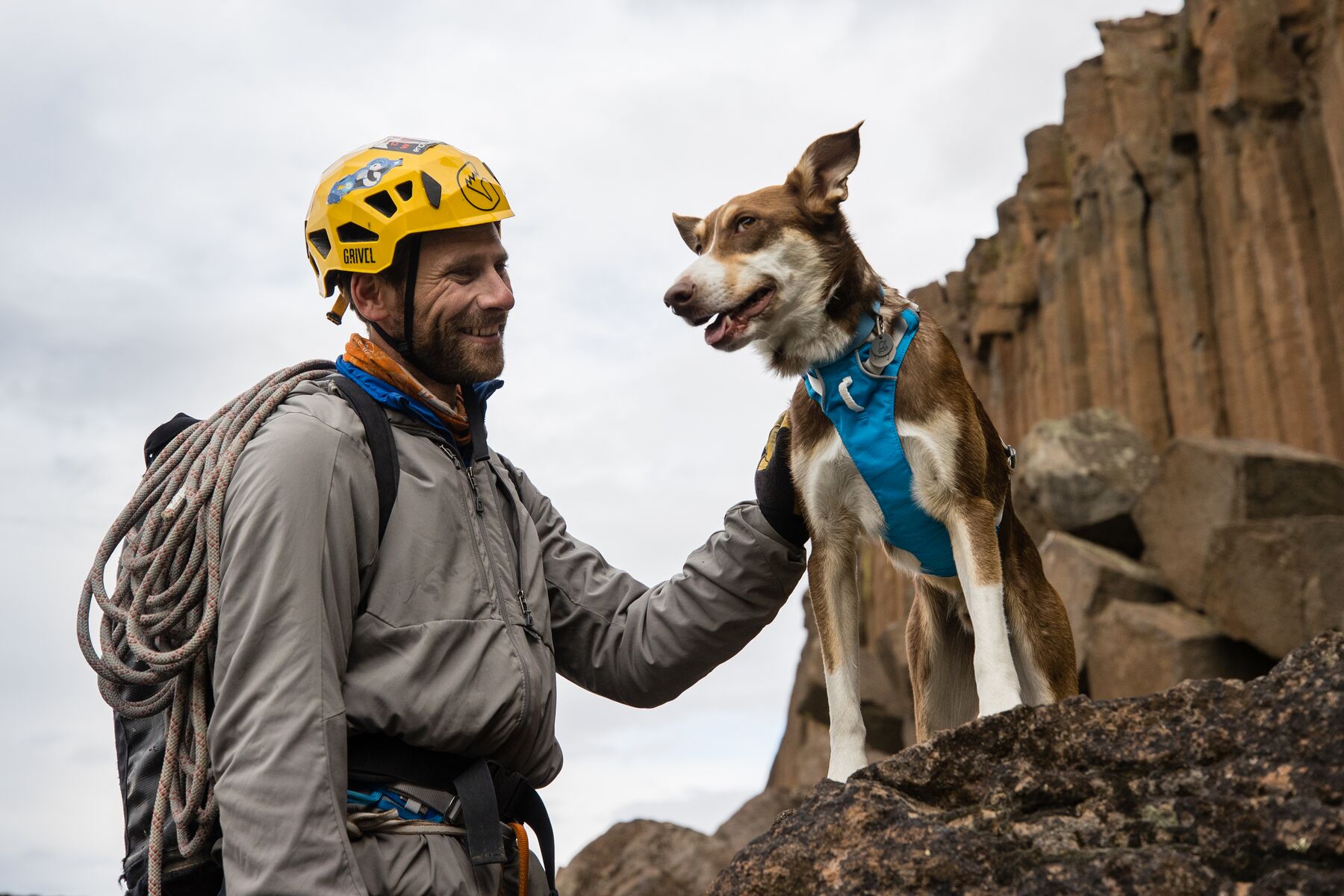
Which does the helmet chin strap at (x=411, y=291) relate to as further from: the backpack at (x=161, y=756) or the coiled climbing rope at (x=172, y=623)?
the coiled climbing rope at (x=172, y=623)

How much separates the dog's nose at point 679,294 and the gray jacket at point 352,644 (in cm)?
92

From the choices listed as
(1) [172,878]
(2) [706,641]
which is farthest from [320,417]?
(2) [706,641]

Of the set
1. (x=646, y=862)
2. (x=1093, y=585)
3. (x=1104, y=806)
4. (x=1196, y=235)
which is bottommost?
(x=1104, y=806)

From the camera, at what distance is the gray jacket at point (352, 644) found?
3902 millimetres

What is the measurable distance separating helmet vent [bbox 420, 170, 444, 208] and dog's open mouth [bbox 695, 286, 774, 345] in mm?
1073

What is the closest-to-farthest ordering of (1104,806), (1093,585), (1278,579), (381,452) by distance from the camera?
(1104,806) → (381,452) → (1278,579) → (1093,585)

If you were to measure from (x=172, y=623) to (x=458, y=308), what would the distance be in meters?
1.54

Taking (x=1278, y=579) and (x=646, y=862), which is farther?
(x=1278, y=579)

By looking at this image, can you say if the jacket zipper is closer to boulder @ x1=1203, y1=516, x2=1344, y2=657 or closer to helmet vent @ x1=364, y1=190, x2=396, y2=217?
helmet vent @ x1=364, y1=190, x2=396, y2=217

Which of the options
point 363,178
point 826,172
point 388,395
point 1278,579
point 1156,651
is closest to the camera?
point 388,395

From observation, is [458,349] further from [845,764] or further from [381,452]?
[845,764]

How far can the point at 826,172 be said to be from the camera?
5152 millimetres

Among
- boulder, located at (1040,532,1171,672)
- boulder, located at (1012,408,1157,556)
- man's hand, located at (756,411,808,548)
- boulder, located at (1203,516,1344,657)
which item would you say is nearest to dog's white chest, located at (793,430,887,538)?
man's hand, located at (756,411,808,548)

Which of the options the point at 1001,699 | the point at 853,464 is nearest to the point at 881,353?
the point at 853,464
